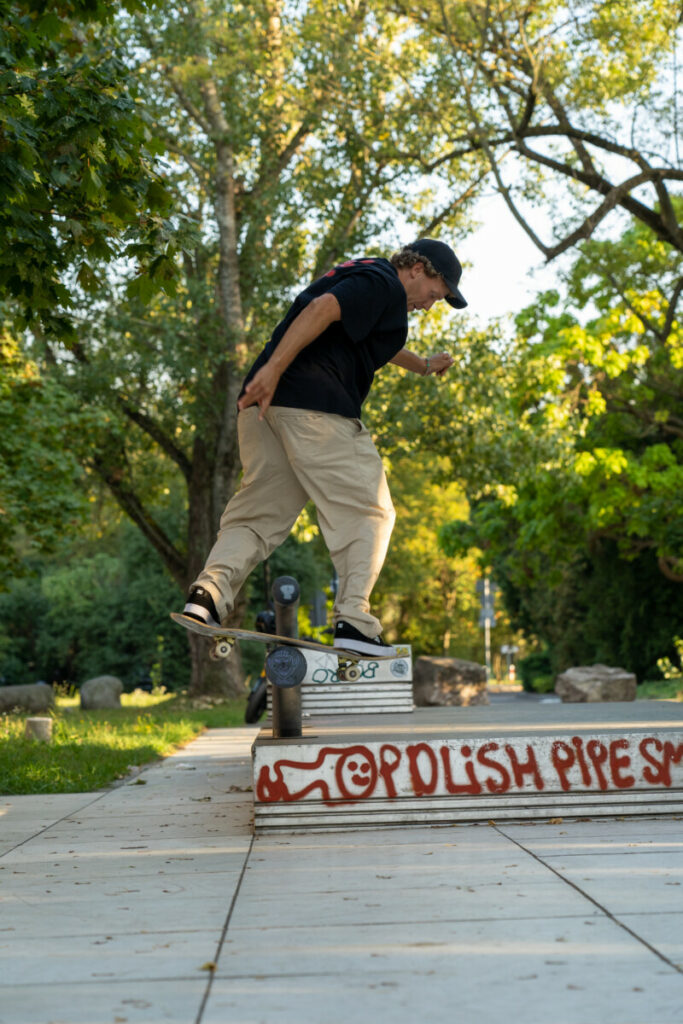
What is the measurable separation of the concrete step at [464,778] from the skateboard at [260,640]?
0.34 meters

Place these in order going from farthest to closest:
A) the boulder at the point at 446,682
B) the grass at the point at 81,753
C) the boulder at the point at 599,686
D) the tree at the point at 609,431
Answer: the tree at the point at 609,431, the boulder at the point at 446,682, the boulder at the point at 599,686, the grass at the point at 81,753

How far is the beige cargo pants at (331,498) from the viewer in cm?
484

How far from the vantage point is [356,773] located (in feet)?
16.3

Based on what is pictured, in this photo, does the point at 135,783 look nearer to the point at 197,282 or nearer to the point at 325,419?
the point at 325,419

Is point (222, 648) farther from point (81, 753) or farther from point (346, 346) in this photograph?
point (81, 753)

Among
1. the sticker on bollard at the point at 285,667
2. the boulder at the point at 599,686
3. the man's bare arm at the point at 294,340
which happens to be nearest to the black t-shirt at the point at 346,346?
the man's bare arm at the point at 294,340

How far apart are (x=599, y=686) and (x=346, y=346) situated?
576 inches

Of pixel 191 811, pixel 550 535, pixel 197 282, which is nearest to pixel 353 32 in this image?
pixel 197 282

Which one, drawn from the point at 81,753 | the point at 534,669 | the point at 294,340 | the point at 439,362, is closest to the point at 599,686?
the point at 81,753

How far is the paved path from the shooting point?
2553mm

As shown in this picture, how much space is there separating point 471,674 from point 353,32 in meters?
11.6

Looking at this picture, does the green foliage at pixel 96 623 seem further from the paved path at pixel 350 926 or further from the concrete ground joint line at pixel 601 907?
the concrete ground joint line at pixel 601 907

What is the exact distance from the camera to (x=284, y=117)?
20.3 metres

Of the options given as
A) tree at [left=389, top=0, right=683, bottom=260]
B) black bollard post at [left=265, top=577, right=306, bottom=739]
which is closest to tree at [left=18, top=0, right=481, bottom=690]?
tree at [left=389, top=0, right=683, bottom=260]
